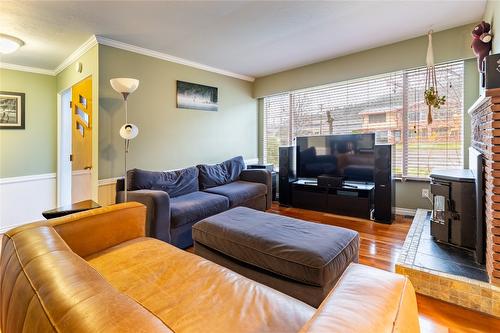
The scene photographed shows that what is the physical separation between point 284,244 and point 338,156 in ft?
8.32

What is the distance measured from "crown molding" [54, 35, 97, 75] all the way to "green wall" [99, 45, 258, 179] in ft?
0.53

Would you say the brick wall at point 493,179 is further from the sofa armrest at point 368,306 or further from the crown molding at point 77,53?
the crown molding at point 77,53

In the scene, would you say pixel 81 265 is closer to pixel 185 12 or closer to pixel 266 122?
pixel 185 12

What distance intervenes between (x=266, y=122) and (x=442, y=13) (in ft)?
10.3

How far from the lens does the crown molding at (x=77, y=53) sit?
300cm

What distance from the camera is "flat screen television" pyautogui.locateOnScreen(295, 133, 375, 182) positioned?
3.58m

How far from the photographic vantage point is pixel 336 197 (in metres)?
3.78

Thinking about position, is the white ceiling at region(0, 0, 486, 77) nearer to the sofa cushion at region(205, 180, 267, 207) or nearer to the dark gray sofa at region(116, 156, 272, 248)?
the dark gray sofa at region(116, 156, 272, 248)

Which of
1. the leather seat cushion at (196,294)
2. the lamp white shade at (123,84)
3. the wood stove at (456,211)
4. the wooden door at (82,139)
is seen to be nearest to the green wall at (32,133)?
the wooden door at (82,139)

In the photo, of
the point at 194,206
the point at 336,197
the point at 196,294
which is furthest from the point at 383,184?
the point at 196,294

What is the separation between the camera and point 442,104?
9.92 ft

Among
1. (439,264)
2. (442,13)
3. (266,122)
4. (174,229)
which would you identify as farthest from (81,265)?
(266,122)

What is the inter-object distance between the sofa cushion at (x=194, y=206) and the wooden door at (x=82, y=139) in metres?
1.29

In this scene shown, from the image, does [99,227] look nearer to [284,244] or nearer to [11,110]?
[284,244]
